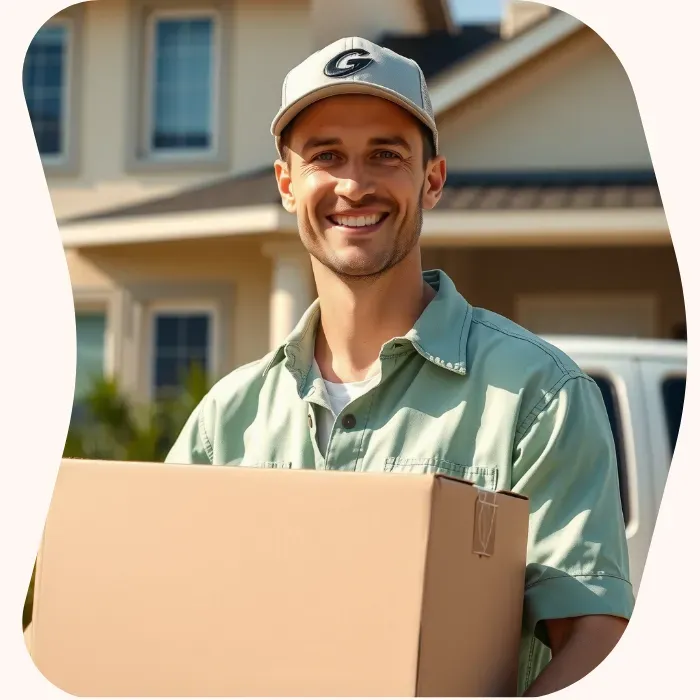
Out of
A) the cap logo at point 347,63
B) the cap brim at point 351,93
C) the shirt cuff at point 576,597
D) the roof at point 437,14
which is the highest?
the roof at point 437,14

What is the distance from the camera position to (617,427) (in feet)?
12.4

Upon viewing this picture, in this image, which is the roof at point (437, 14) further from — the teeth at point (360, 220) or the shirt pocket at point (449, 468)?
the shirt pocket at point (449, 468)

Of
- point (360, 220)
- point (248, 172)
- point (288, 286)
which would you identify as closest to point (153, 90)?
point (248, 172)

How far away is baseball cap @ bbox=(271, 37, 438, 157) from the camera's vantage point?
1888 millimetres

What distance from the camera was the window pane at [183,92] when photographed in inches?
425

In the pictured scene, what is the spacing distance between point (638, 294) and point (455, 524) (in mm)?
9908

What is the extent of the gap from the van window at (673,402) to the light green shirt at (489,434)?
185 centimetres

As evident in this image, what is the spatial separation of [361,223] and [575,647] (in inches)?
25.7

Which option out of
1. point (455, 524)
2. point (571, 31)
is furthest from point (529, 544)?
point (571, 31)

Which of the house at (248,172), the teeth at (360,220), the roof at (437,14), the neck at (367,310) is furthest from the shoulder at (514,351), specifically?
the roof at (437,14)

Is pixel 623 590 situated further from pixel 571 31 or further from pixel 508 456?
pixel 571 31

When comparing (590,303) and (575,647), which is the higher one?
(590,303)

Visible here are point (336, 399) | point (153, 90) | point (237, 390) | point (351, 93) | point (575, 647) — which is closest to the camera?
point (575, 647)

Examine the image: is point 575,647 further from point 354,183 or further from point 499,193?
point 499,193
